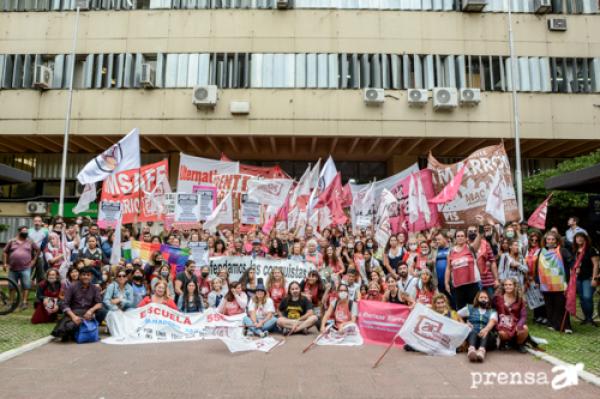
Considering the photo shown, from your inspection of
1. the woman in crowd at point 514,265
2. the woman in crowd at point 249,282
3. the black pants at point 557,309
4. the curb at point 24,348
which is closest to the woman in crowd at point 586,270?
the black pants at point 557,309

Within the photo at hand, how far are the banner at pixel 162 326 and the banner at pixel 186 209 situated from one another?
5085 mm

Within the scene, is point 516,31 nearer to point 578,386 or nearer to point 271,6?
point 271,6

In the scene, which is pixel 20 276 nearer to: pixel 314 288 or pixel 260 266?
pixel 260 266

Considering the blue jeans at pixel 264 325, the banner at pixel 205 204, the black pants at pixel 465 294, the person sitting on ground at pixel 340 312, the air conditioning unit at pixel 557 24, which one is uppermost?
the air conditioning unit at pixel 557 24

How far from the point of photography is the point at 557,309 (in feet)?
28.5

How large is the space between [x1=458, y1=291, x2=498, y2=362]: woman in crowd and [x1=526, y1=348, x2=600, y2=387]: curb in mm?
620

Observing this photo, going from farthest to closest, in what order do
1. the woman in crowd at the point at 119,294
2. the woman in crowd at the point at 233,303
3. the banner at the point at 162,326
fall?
the woman in crowd at the point at 233,303, the woman in crowd at the point at 119,294, the banner at the point at 162,326

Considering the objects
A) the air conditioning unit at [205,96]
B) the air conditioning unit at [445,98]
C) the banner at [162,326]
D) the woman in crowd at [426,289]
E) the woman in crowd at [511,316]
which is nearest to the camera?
the woman in crowd at [511,316]

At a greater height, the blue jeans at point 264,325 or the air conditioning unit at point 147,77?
the air conditioning unit at point 147,77

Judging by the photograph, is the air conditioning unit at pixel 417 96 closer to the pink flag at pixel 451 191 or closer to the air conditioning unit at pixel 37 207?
the pink flag at pixel 451 191

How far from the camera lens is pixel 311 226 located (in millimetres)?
14070

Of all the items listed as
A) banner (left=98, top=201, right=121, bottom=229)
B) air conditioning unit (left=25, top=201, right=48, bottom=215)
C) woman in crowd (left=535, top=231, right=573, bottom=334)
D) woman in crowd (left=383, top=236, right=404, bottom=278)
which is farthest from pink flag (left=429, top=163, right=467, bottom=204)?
air conditioning unit (left=25, top=201, right=48, bottom=215)

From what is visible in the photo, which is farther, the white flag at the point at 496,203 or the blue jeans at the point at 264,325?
the white flag at the point at 496,203

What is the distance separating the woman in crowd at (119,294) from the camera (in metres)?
8.75
